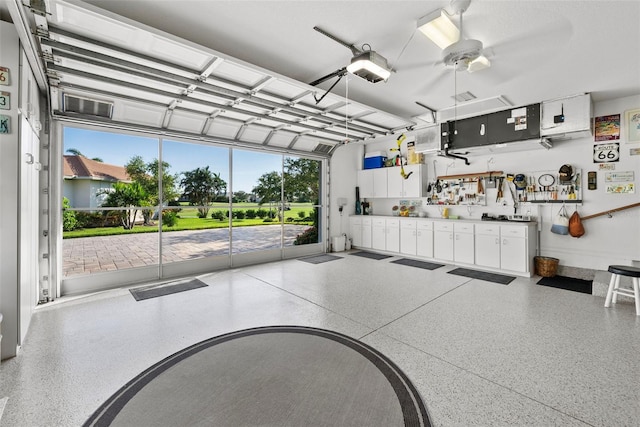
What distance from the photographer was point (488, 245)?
5.44 m

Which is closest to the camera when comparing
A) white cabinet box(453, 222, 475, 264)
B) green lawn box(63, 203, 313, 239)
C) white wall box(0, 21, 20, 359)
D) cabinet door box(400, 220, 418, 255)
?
white wall box(0, 21, 20, 359)

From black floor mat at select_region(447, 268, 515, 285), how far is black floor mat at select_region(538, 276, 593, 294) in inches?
19.9

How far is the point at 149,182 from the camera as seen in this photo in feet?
46.1

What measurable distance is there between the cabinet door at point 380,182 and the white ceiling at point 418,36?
3.49 m

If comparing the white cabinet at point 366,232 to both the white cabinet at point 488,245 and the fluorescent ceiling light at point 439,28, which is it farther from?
the fluorescent ceiling light at point 439,28

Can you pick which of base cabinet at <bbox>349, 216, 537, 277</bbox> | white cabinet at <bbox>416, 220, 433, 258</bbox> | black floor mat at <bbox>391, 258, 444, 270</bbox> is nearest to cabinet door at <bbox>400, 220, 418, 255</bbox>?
base cabinet at <bbox>349, 216, 537, 277</bbox>

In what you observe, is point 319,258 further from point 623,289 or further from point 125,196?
point 125,196

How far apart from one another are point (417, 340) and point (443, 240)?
3.87 meters

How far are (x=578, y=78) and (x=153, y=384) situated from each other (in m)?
6.21

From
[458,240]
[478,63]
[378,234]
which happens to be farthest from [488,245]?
[478,63]

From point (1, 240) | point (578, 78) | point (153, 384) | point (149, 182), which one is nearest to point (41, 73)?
point (1, 240)

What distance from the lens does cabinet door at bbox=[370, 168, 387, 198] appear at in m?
7.52

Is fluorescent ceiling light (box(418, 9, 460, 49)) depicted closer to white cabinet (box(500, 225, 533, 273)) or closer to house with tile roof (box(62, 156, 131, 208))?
white cabinet (box(500, 225, 533, 273))

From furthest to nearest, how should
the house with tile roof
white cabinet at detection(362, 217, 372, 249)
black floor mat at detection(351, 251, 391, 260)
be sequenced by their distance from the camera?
the house with tile roof
white cabinet at detection(362, 217, 372, 249)
black floor mat at detection(351, 251, 391, 260)
